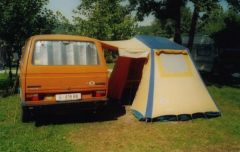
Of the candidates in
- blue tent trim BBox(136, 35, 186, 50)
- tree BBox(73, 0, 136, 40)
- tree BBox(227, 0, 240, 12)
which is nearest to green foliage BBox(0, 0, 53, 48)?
blue tent trim BBox(136, 35, 186, 50)

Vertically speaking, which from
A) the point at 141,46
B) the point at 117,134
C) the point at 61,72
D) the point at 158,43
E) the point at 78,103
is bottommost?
the point at 117,134

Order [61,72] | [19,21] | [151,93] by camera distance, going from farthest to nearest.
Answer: [19,21]
[151,93]
[61,72]

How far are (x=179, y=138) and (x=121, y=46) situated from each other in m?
3.72

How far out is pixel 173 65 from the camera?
959cm

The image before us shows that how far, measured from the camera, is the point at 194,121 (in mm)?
9211

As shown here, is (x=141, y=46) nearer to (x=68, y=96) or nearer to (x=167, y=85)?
(x=167, y=85)

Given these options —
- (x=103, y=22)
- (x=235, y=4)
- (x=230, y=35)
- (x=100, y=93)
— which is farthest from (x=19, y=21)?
(x=230, y=35)

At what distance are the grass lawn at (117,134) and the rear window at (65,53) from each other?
1757mm

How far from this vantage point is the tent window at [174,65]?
9492 mm

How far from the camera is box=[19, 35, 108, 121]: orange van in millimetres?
7912

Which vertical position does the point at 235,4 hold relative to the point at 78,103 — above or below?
above

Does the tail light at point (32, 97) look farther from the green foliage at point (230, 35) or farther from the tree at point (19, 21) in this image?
the green foliage at point (230, 35)

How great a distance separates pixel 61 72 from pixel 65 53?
0.59 meters

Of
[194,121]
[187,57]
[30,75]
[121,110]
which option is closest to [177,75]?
[187,57]
